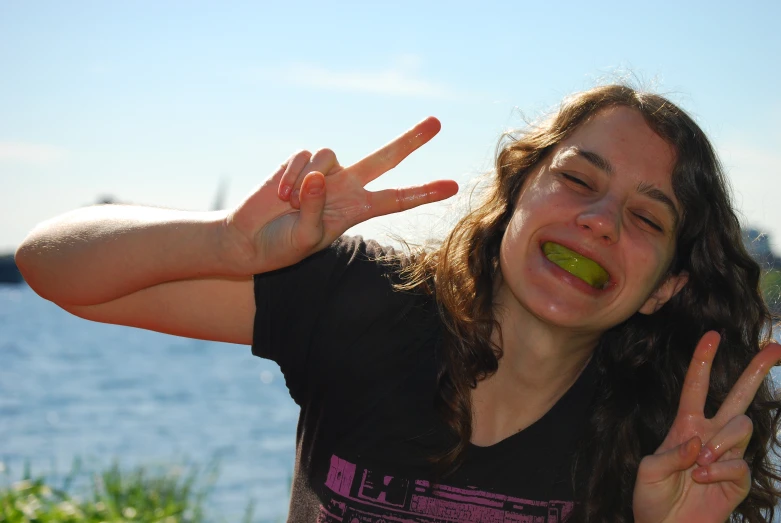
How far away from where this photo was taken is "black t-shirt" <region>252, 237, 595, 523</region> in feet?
8.33

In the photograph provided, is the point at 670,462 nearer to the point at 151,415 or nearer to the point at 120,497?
the point at 120,497

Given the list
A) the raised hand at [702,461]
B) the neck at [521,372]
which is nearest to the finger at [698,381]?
the raised hand at [702,461]

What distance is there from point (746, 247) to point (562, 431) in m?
1.06

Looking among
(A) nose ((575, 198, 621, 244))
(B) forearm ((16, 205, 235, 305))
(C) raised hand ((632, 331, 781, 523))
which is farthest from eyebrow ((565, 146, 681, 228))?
(B) forearm ((16, 205, 235, 305))

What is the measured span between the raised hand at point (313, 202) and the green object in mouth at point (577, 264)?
0.54 m

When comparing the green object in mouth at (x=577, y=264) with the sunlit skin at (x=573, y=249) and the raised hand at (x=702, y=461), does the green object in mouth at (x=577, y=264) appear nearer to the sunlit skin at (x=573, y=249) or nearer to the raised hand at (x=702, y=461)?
the sunlit skin at (x=573, y=249)

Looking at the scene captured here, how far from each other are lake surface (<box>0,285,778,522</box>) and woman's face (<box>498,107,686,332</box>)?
3442 millimetres

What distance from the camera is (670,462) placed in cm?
248

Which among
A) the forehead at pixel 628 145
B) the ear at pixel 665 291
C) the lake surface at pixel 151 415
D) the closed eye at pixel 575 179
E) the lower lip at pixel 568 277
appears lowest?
the lake surface at pixel 151 415

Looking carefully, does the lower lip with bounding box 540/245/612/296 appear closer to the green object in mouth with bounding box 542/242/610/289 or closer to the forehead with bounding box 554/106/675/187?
the green object in mouth with bounding box 542/242/610/289

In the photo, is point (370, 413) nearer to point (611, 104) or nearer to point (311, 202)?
point (311, 202)

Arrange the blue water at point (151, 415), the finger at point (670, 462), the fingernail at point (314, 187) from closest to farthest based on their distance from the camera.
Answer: the fingernail at point (314, 187), the finger at point (670, 462), the blue water at point (151, 415)

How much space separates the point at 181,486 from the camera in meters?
5.16

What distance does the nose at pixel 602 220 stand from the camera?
2.62 metres
